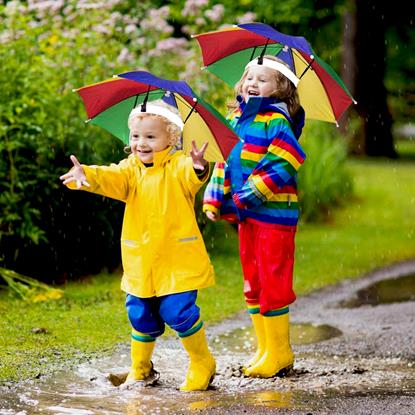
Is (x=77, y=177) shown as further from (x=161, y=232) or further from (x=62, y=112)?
(x=62, y=112)

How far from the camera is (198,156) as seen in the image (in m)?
5.12

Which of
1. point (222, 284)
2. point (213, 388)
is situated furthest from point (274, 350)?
point (222, 284)

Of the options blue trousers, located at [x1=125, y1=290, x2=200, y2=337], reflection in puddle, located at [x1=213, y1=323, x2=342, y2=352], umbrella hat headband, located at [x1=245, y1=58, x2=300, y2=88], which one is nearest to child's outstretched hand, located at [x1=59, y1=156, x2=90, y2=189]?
blue trousers, located at [x1=125, y1=290, x2=200, y2=337]

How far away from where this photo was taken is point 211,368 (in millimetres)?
5484

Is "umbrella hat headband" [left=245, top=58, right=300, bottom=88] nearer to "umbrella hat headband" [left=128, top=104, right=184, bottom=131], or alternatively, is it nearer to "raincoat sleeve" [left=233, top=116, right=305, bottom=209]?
"raincoat sleeve" [left=233, top=116, right=305, bottom=209]

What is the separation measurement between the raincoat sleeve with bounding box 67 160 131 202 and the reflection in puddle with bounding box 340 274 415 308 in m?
3.80

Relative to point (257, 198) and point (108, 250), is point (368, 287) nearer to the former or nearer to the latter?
point (108, 250)

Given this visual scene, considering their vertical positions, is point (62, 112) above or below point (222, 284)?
above

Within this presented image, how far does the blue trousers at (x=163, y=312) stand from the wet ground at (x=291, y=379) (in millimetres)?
344

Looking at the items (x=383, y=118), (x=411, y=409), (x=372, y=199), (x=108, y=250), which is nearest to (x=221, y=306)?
(x=108, y=250)

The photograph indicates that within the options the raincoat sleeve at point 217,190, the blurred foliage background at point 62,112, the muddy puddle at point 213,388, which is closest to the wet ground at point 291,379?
the muddy puddle at point 213,388

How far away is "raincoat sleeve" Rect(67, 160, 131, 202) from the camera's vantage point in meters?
5.22

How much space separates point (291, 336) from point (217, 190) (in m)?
1.88

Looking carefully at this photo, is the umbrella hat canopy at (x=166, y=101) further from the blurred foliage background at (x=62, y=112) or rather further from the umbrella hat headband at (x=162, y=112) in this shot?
the blurred foliage background at (x=62, y=112)
